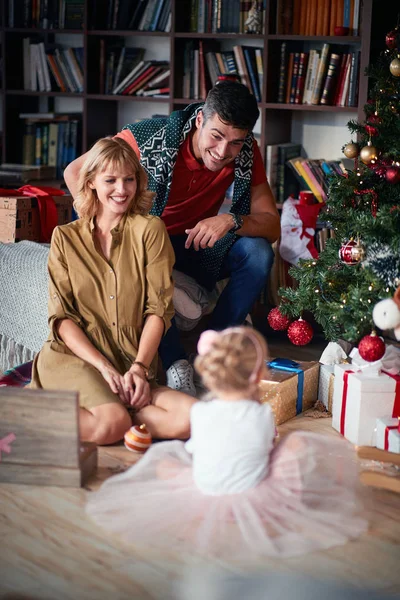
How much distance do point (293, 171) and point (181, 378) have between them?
156cm

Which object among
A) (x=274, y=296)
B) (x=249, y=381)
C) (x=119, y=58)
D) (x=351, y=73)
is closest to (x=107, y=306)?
(x=249, y=381)

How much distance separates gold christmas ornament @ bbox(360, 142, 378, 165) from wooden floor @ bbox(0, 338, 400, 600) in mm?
1027

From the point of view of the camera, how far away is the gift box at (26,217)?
305 cm

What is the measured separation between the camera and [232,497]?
1765mm

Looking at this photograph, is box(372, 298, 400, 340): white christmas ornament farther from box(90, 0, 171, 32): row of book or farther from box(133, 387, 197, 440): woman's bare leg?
box(90, 0, 171, 32): row of book

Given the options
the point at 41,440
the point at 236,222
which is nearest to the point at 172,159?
the point at 236,222

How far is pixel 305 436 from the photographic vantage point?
1.93m

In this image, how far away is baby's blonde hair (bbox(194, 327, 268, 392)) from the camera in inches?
68.6

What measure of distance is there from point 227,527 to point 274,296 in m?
2.02

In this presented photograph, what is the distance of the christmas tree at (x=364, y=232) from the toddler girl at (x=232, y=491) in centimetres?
66

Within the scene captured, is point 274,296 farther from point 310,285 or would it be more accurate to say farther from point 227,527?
point 227,527

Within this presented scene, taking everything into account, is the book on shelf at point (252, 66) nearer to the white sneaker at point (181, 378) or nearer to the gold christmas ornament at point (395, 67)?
the gold christmas ornament at point (395, 67)

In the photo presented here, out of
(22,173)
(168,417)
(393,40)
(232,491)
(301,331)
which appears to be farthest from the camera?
(22,173)

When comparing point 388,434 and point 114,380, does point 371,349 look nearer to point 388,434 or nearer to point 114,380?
point 388,434
